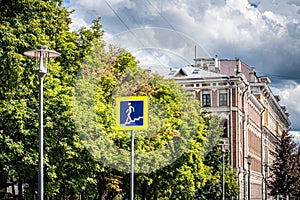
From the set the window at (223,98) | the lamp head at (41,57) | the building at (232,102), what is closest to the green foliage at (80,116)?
the lamp head at (41,57)

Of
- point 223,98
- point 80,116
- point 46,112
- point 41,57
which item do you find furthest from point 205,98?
point 41,57

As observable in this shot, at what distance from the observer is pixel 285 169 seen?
82750 mm

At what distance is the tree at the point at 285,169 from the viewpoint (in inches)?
3248

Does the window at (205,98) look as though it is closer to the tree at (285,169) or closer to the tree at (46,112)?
the tree at (285,169)

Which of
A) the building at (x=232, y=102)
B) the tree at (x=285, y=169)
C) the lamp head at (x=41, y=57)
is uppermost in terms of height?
the building at (x=232, y=102)

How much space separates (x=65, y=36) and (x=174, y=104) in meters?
9.45

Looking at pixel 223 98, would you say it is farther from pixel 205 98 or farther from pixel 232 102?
pixel 205 98

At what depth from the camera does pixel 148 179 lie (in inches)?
1396

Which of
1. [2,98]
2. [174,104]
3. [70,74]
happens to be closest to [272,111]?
[174,104]

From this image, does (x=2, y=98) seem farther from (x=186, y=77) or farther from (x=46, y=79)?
(x=186, y=77)

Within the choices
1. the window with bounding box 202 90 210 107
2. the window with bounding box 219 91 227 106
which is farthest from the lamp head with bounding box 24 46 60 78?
the window with bounding box 202 90 210 107

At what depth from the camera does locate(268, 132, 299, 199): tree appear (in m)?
82.5

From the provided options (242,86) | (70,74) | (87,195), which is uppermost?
(242,86)

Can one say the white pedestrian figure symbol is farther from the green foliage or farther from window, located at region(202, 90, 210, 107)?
window, located at region(202, 90, 210, 107)
